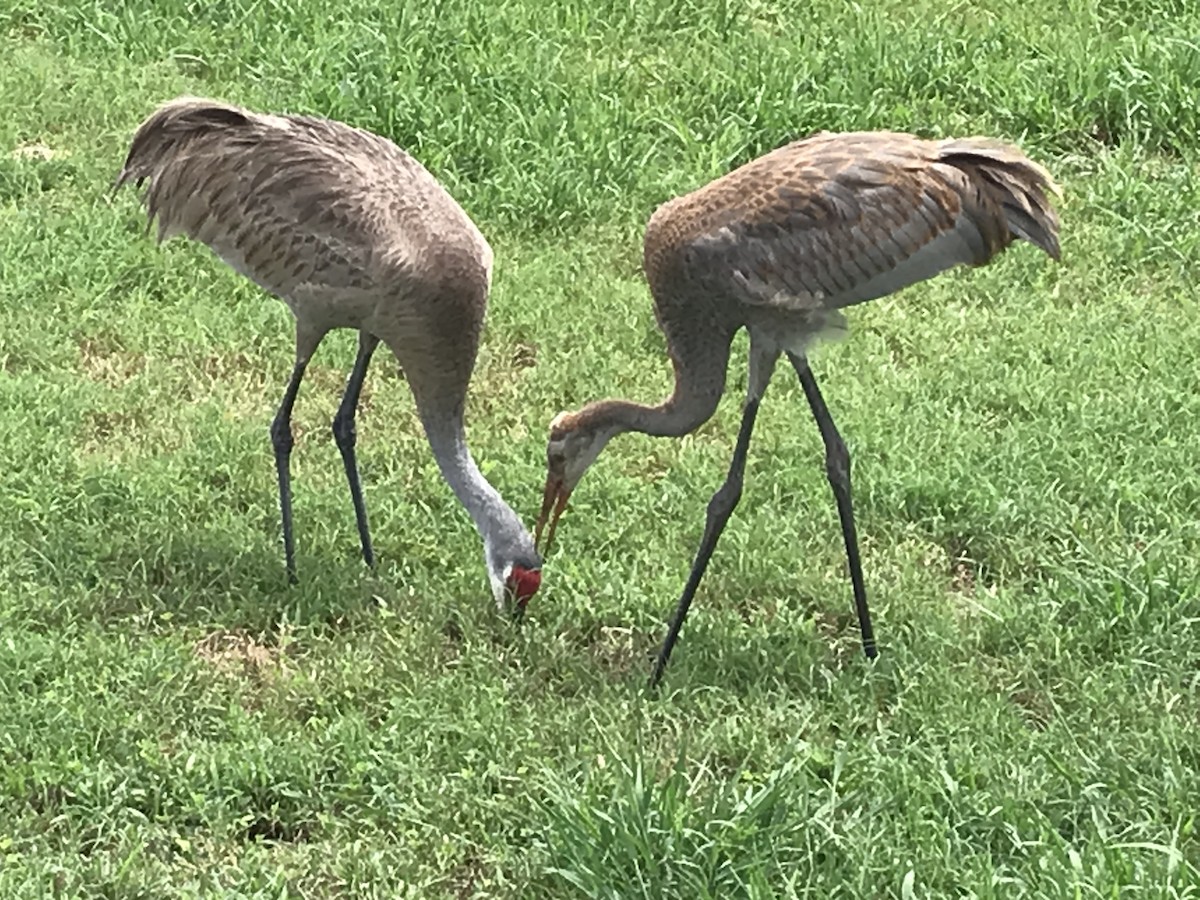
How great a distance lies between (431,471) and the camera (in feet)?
19.2

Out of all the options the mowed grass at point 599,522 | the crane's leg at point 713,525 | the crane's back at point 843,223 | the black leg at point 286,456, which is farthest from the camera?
the black leg at point 286,456

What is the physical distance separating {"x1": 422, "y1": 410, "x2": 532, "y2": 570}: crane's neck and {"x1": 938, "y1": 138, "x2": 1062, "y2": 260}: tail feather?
5.15 ft

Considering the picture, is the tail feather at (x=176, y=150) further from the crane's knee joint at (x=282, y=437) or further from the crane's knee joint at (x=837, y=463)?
the crane's knee joint at (x=837, y=463)

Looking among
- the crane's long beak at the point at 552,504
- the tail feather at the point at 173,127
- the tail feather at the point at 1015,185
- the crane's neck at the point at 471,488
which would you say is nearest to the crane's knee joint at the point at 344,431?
the crane's neck at the point at 471,488

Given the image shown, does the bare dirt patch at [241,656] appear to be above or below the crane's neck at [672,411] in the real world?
below

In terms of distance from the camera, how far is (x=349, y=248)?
16.8 feet

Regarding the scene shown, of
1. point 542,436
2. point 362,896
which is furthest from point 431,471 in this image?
point 362,896

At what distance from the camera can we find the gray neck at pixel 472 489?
5047mm

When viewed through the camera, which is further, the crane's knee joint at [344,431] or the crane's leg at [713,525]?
the crane's knee joint at [344,431]

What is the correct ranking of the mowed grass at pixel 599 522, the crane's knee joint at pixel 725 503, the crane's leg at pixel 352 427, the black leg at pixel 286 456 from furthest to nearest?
the crane's leg at pixel 352 427 → the black leg at pixel 286 456 → the crane's knee joint at pixel 725 503 → the mowed grass at pixel 599 522

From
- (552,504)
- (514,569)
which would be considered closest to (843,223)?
(552,504)

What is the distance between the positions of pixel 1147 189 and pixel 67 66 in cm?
495

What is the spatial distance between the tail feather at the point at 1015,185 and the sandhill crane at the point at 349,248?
4.71 ft

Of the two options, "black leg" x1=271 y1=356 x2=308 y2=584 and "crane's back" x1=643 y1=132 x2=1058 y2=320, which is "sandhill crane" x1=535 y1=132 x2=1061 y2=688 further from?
"black leg" x1=271 y1=356 x2=308 y2=584
